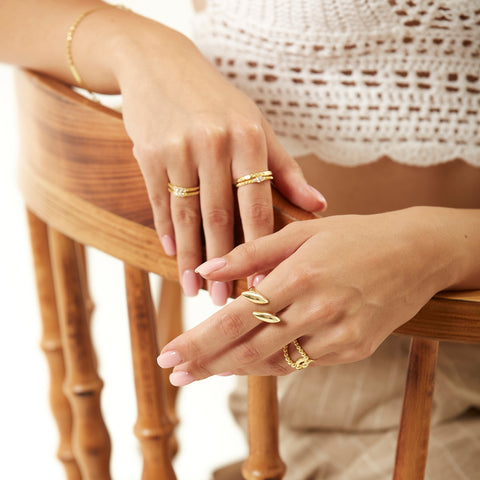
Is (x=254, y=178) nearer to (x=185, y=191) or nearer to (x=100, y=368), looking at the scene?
(x=185, y=191)

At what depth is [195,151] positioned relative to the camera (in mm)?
507

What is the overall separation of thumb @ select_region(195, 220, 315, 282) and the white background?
1.08m

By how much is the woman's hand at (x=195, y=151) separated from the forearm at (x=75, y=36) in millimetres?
16

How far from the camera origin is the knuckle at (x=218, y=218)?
1.69 ft

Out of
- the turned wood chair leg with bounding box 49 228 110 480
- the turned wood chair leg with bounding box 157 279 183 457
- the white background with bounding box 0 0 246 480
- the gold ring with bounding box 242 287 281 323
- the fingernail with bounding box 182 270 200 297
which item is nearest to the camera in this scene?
the gold ring with bounding box 242 287 281 323

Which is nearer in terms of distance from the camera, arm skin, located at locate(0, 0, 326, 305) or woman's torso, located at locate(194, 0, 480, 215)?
arm skin, located at locate(0, 0, 326, 305)

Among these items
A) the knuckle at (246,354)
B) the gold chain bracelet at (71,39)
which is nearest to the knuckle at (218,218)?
the knuckle at (246,354)

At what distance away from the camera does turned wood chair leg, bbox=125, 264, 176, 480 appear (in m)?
0.58

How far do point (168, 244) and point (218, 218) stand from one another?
0.06 m

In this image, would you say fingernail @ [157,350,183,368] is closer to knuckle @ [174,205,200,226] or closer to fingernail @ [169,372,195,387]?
fingernail @ [169,372,195,387]

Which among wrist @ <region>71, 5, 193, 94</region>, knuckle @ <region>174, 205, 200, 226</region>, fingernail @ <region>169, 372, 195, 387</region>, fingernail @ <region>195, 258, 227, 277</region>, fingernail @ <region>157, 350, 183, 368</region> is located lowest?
fingernail @ <region>169, 372, 195, 387</region>

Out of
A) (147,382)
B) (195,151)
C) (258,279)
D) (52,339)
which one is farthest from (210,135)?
(52,339)

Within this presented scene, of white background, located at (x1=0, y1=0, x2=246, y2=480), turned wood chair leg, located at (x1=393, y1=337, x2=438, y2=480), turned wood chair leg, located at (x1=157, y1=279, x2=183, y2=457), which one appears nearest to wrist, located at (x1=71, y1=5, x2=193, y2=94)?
turned wood chair leg, located at (x1=393, y1=337, x2=438, y2=480)

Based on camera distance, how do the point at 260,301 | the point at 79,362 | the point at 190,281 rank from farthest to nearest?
1. the point at 79,362
2. the point at 190,281
3. the point at 260,301
